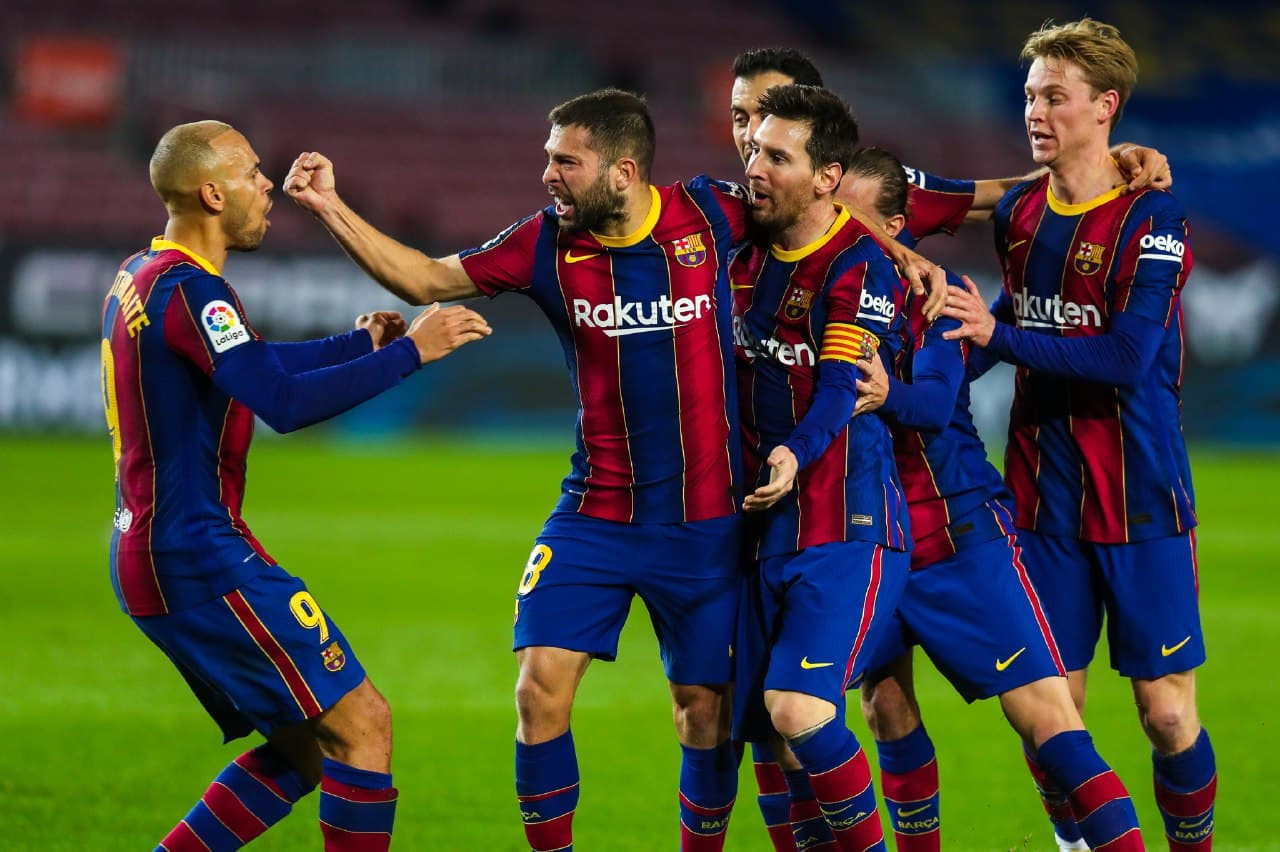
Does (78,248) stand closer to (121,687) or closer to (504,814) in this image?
(121,687)

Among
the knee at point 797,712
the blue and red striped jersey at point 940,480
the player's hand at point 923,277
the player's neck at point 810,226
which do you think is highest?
the player's neck at point 810,226

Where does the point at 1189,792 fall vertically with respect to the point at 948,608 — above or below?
below

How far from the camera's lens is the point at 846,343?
15.2ft

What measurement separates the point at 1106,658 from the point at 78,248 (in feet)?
41.1

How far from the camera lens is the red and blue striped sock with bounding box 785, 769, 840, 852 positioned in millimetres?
4977

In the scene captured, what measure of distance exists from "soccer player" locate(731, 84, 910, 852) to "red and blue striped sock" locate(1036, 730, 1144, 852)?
57cm

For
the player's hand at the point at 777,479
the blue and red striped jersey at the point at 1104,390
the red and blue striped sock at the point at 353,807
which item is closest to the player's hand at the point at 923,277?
the blue and red striped jersey at the point at 1104,390

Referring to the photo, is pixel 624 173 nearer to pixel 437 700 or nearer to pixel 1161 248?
pixel 1161 248

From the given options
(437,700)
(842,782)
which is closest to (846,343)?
(842,782)

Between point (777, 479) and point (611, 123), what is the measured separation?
1249mm

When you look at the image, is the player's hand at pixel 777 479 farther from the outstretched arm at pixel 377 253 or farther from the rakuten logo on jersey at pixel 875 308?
the outstretched arm at pixel 377 253

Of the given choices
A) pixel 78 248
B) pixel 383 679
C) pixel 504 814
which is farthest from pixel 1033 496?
pixel 78 248

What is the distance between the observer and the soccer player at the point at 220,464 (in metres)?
4.41

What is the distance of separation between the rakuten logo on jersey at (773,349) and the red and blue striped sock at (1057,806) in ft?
4.87
